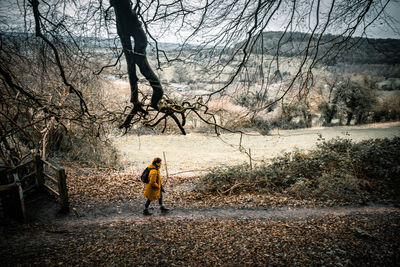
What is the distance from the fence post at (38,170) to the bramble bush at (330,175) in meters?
5.58

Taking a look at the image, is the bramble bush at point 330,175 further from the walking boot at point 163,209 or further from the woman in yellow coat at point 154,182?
the woman in yellow coat at point 154,182

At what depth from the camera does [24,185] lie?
6.23m

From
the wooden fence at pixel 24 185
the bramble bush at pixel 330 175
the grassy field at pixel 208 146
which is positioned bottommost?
the grassy field at pixel 208 146

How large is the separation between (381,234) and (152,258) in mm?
5044

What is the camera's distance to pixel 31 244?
4066 mm

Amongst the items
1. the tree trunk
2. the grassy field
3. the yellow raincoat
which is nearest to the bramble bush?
the yellow raincoat

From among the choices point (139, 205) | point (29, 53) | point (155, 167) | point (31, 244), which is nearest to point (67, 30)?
point (29, 53)

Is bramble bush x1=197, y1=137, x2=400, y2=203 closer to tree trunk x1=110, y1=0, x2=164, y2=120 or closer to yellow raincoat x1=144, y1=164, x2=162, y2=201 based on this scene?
yellow raincoat x1=144, y1=164, x2=162, y2=201

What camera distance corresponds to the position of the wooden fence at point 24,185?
185 inches

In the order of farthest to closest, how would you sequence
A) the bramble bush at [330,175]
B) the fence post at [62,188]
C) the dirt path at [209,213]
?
1. the bramble bush at [330,175]
2. the dirt path at [209,213]
3. the fence post at [62,188]

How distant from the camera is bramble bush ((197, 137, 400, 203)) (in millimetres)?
7074

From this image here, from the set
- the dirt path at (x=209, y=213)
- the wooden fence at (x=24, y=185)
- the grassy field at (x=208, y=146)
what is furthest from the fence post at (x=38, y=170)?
the grassy field at (x=208, y=146)

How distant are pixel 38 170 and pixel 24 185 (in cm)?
59

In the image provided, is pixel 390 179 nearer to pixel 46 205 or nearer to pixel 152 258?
pixel 152 258
